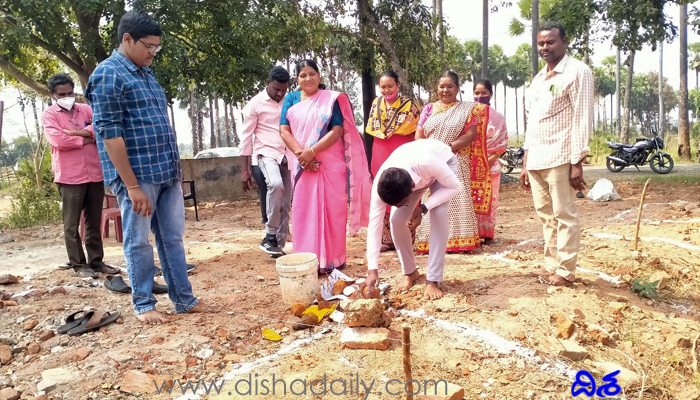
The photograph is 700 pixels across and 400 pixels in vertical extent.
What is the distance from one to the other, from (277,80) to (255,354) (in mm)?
2894

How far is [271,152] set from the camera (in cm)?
502

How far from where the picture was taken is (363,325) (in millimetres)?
2869

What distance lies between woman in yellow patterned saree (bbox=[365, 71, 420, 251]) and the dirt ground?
3.52ft

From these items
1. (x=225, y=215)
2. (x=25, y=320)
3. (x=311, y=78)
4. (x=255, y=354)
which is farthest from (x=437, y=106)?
(x=225, y=215)

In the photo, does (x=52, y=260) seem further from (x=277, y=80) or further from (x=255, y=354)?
(x=255, y=354)

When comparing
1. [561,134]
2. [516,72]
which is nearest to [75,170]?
[561,134]

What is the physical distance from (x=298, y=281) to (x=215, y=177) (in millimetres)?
8219

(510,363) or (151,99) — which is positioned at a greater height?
(151,99)

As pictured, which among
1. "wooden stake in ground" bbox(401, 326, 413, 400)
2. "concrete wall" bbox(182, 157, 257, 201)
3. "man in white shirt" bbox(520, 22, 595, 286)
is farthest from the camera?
"concrete wall" bbox(182, 157, 257, 201)

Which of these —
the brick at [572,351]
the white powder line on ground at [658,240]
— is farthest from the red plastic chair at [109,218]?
the white powder line on ground at [658,240]

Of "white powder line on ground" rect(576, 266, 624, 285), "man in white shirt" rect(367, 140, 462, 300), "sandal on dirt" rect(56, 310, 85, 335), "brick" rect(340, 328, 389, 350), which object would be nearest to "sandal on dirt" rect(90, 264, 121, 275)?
"sandal on dirt" rect(56, 310, 85, 335)

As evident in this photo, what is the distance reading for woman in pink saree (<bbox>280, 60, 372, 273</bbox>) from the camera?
4137 mm

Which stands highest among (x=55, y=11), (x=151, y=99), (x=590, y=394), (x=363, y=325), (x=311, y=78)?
(x=55, y=11)

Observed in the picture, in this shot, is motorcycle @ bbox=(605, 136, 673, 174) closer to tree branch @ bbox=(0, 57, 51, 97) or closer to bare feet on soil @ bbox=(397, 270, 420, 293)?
bare feet on soil @ bbox=(397, 270, 420, 293)
